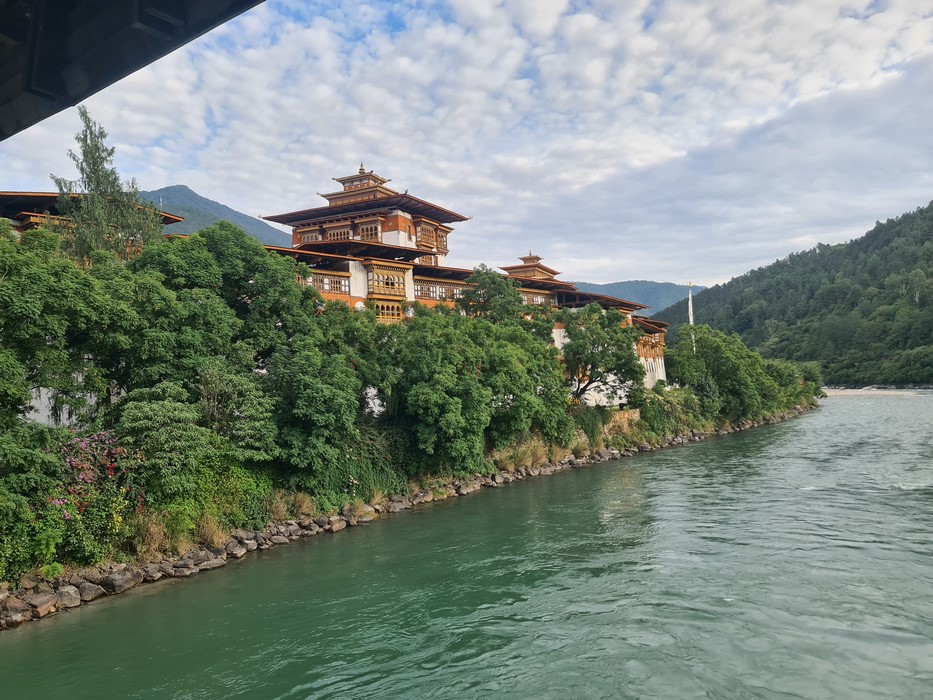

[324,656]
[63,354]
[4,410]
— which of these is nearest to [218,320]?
[63,354]

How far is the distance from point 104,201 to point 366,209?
1600cm

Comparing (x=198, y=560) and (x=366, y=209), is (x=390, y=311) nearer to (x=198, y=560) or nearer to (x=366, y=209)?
(x=366, y=209)

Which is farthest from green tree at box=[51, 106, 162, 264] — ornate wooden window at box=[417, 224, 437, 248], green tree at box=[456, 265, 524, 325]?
ornate wooden window at box=[417, 224, 437, 248]

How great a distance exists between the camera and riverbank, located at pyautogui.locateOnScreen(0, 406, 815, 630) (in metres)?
10.0

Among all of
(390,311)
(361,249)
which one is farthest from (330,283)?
(390,311)

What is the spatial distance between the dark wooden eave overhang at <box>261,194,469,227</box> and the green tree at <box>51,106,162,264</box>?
1430 centimetres

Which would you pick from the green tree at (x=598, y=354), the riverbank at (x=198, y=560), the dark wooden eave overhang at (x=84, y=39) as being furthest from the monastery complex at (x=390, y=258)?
the dark wooden eave overhang at (x=84, y=39)

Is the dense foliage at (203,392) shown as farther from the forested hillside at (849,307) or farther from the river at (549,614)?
the forested hillside at (849,307)

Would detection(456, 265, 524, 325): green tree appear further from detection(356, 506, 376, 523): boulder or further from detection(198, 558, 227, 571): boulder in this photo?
detection(198, 558, 227, 571): boulder

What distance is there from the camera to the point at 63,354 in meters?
11.4

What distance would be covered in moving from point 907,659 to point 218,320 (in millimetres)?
14418

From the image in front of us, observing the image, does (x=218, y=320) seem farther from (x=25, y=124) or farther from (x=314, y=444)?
(x=25, y=124)

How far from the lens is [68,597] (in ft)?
34.1

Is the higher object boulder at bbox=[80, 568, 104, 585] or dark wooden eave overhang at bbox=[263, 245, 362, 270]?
dark wooden eave overhang at bbox=[263, 245, 362, 270]
